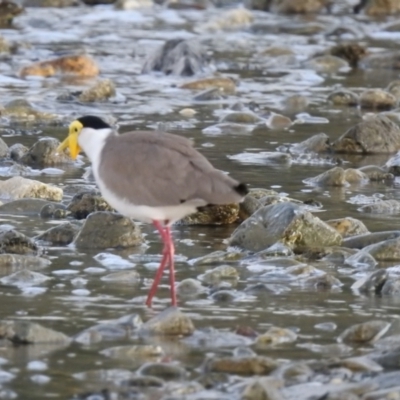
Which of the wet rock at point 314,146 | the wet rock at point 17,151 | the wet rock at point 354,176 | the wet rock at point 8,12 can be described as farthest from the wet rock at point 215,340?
the wet rock at point 8,12

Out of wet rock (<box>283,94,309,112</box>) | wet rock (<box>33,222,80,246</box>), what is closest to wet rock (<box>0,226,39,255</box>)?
wet rock (<box>33,222,80,246</box>)

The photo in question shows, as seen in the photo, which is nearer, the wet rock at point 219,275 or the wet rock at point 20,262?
the wet rock at point 219,275

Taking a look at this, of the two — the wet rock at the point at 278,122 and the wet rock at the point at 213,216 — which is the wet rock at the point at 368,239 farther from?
the wet rock at the point at 278,122

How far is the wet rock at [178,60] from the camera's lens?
16359 mm

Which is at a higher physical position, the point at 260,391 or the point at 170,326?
the point at 260,391

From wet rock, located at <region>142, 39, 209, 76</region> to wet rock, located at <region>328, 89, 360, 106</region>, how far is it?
2.53m

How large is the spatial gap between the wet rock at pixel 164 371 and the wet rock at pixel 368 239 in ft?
9.39

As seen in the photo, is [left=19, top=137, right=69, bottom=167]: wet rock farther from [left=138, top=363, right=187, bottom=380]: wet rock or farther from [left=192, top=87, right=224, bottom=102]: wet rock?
[left=138, top=363, right=187, bottom=380]: wet rock

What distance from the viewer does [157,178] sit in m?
6.42

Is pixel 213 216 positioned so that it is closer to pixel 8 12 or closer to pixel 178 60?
pixel 178 60

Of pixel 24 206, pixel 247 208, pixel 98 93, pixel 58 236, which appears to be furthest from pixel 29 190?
pixel 98 93

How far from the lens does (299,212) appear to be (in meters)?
7.94

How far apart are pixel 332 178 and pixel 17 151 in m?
2.74

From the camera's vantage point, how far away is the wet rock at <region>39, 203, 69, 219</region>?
28.2 ft
